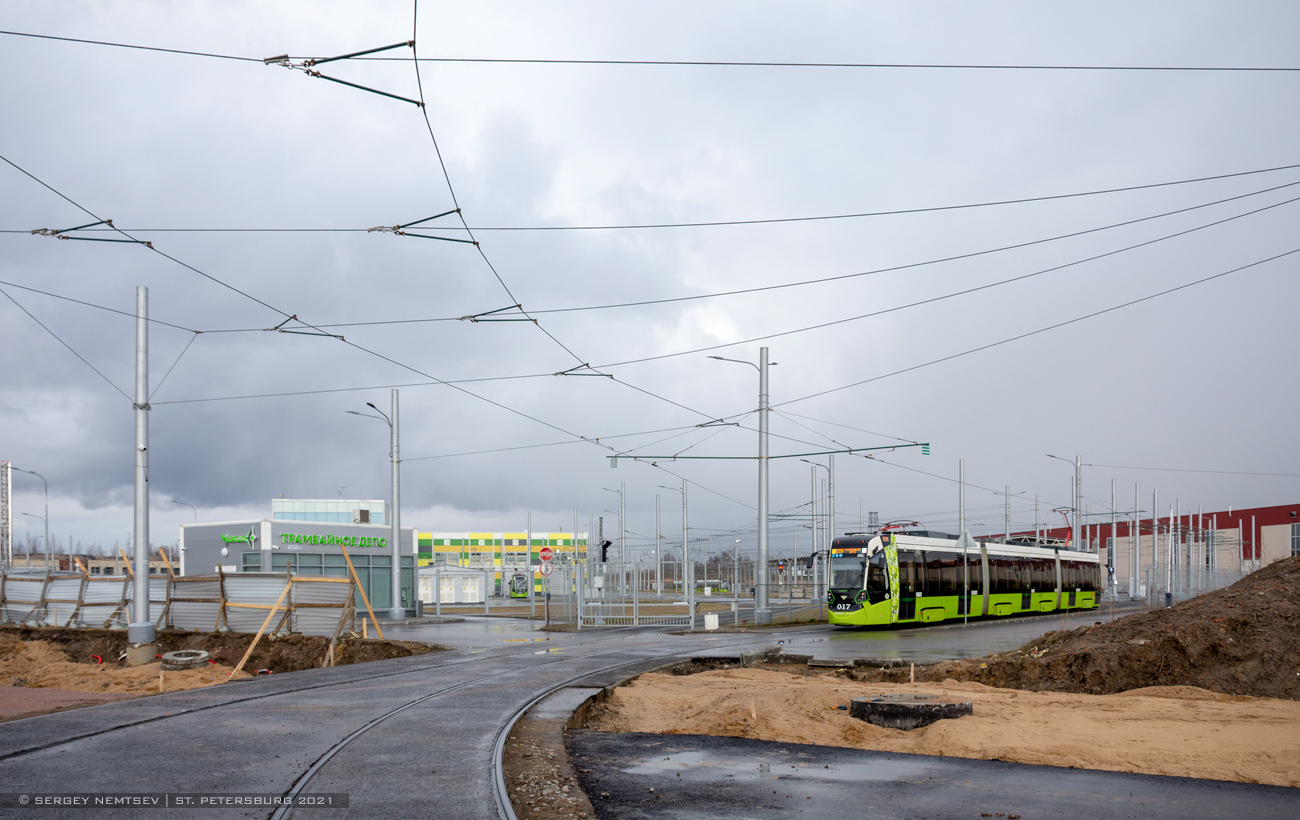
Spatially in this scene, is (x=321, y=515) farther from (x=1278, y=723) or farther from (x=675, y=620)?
(x=1278, y=723)

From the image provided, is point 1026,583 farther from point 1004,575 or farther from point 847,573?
point 847,573

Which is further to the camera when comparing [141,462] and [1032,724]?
[141,462]

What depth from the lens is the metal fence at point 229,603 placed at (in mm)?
24000

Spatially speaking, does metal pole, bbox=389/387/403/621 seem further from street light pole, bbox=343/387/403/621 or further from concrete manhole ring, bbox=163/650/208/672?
concrete manhole ring, bbox=163/650/208/672

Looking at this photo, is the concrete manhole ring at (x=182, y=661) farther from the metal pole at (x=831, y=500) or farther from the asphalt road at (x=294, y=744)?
the metal pole at (x=831, y=500)

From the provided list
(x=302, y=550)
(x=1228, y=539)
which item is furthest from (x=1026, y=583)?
(x=1228, y=539)

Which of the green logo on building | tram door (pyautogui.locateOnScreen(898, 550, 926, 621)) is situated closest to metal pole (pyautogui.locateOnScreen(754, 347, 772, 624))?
tram door (pyautogui.locateOnScreen(898, 550, 926, 621))

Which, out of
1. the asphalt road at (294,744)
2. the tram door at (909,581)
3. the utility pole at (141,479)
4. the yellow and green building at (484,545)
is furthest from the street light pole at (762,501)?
the yellow and green building at (484,545)

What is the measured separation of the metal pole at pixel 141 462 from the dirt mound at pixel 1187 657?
1468 centimetres

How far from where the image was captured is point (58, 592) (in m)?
30.0

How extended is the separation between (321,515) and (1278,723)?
75.3 m

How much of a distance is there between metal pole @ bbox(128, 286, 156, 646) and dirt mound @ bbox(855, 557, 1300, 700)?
14684 millimetres

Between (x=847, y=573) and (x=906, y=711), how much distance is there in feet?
71.7

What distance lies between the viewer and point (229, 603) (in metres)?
24.8
